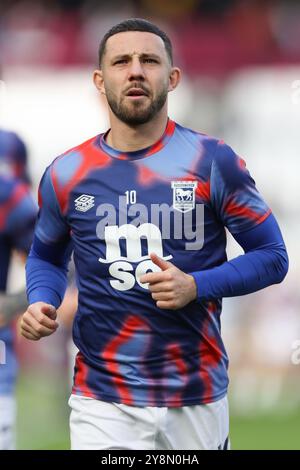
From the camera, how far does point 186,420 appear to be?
4.34 meters

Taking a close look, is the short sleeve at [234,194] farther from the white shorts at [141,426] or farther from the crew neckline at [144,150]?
the white shorts at [141,426]

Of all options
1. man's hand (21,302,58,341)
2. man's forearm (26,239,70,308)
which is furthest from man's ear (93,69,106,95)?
man's hand (21,302,58,341)

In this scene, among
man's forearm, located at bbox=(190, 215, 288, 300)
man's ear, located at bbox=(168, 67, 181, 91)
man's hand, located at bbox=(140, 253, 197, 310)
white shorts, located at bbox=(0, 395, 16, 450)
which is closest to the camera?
man's hand, located at bbox=(140, 253, 197, 310)

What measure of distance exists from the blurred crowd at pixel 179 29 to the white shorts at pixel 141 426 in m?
8.17

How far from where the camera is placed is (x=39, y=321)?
13.8ft

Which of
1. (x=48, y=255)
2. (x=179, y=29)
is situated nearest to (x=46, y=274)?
(x=48, y=255)

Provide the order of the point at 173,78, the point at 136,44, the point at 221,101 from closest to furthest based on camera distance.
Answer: the point at 136,44 < the point at 173,78 < the point at 221,101

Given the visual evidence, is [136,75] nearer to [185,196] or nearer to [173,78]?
[173,78]

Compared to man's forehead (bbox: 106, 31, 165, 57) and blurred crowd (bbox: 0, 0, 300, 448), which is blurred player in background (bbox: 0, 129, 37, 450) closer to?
man's forehead (bbox: 106, 31, 165, 57)

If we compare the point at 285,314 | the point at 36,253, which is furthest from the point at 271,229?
the point at 285,314

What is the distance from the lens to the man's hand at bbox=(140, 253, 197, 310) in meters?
3.99

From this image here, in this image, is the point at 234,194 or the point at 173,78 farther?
the point at 173,78

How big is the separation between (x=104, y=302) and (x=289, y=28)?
9.28 meters

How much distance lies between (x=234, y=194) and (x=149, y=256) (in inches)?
16.1
